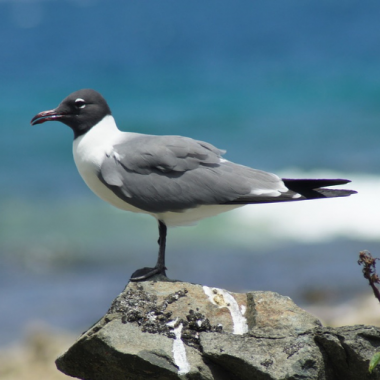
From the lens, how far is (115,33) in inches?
1029

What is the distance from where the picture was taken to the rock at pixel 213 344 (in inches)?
173

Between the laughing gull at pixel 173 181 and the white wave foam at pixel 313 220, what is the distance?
7671 millimetres

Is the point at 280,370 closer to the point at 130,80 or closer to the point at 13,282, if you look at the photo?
the point at 13,282

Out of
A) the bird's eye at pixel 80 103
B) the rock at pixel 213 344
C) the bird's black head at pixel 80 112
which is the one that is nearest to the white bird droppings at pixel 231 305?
the rock at pixel 213 344

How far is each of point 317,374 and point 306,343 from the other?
0.67ft

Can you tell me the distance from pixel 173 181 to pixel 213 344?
138cm

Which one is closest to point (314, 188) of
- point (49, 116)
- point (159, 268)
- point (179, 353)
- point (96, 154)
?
point (159, 268)

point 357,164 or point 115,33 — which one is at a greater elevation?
point 115,33

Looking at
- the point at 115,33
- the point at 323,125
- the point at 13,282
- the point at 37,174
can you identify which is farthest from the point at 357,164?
the point at 115,33

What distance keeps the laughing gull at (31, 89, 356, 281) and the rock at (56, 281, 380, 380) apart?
28.0 inches

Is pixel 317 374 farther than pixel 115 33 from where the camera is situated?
No

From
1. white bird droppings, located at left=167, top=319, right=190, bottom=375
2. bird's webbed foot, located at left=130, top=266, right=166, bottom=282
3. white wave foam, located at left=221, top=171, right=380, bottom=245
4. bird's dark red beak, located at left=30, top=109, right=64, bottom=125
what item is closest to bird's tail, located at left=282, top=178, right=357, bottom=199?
bird's webbed foot, located at left=130, top=266, right=166, bottom=282

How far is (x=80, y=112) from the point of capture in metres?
5.77

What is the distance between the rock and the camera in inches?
173
